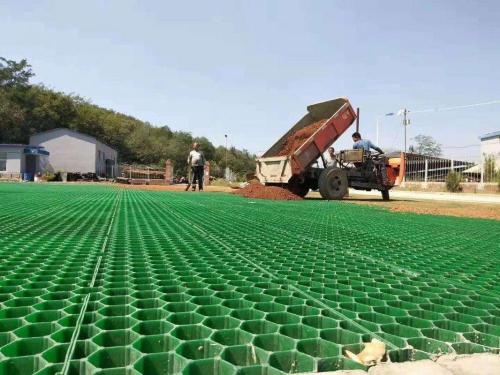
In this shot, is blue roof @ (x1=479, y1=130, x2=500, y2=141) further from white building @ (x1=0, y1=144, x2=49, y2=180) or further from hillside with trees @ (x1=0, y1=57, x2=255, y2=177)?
white building @ (x1=0, y1=144, x2=49, y2=180)

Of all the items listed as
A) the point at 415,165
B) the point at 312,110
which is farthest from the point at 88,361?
the point at 415,165

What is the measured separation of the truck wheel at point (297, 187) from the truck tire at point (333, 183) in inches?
34.5

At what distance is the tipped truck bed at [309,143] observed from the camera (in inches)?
446

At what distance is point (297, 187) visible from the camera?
12.2m

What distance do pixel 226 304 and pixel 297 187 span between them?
10.5 meters

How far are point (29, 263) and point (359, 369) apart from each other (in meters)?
2.13

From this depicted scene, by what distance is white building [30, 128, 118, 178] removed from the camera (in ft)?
141

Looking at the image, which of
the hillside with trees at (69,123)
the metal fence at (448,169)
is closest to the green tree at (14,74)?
the hillside with trees at (69,123)

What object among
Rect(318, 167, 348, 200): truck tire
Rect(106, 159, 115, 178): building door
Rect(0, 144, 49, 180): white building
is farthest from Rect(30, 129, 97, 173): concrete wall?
Rect(318, 167, 348, 200): truck tire

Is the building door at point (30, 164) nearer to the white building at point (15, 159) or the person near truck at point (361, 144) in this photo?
the white building at point (15, 159)

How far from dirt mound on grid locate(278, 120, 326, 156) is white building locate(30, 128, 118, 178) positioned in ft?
116

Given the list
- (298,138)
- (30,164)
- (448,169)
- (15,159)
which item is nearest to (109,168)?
(30,164)

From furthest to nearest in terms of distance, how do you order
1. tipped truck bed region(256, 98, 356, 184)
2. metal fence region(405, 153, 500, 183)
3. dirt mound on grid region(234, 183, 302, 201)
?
metal fence region(405, 153, 500, 183), tipped truck bed region(256, 98, 356, 184), dirt mound on grid region(234, 183, 302, 201)

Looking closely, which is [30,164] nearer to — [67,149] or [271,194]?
[67,149]
